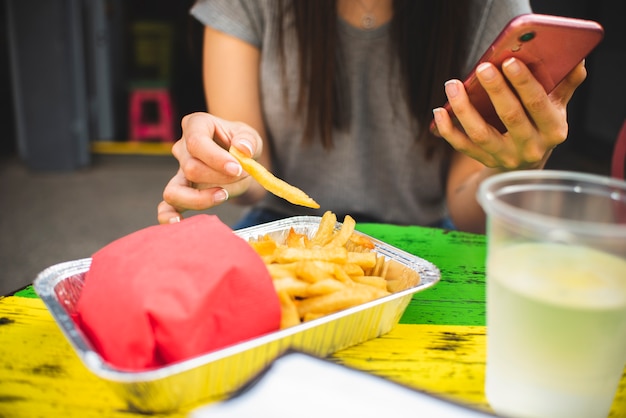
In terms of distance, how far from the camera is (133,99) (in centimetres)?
543

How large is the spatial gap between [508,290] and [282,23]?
1.25 metres

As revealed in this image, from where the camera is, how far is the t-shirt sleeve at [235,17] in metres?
1.75

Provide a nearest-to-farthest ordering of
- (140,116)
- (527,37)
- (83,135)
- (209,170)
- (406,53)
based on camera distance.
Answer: (527,37) < (209,170) < (406,53) < (83,135) < (140,116)

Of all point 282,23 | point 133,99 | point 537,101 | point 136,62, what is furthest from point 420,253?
point 136,62

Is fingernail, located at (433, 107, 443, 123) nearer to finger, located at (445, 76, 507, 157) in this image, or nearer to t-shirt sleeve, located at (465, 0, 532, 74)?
finger, located at (445, 76, 507, 157)

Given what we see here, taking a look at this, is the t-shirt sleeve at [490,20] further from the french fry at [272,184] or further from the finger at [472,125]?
the french fry at [272,184]

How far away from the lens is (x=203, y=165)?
1.13 meters

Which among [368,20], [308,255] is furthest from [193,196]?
[368,20]

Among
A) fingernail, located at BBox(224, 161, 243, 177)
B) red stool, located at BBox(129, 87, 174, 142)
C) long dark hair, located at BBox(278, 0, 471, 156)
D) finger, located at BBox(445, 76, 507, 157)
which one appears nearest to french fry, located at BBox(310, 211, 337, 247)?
fingernail, located at BBox(224, 161, 243, 177)

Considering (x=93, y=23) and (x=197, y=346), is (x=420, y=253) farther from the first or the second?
(x=93, y=23)

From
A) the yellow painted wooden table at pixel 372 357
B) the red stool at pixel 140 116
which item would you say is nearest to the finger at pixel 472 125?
the yellow painted wooden table at pixel 372 357

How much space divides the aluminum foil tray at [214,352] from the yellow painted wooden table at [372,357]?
0.03m

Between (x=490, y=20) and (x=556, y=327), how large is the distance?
1.27 meters

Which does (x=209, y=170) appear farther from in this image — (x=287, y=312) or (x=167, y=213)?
(x=287, y=312)
